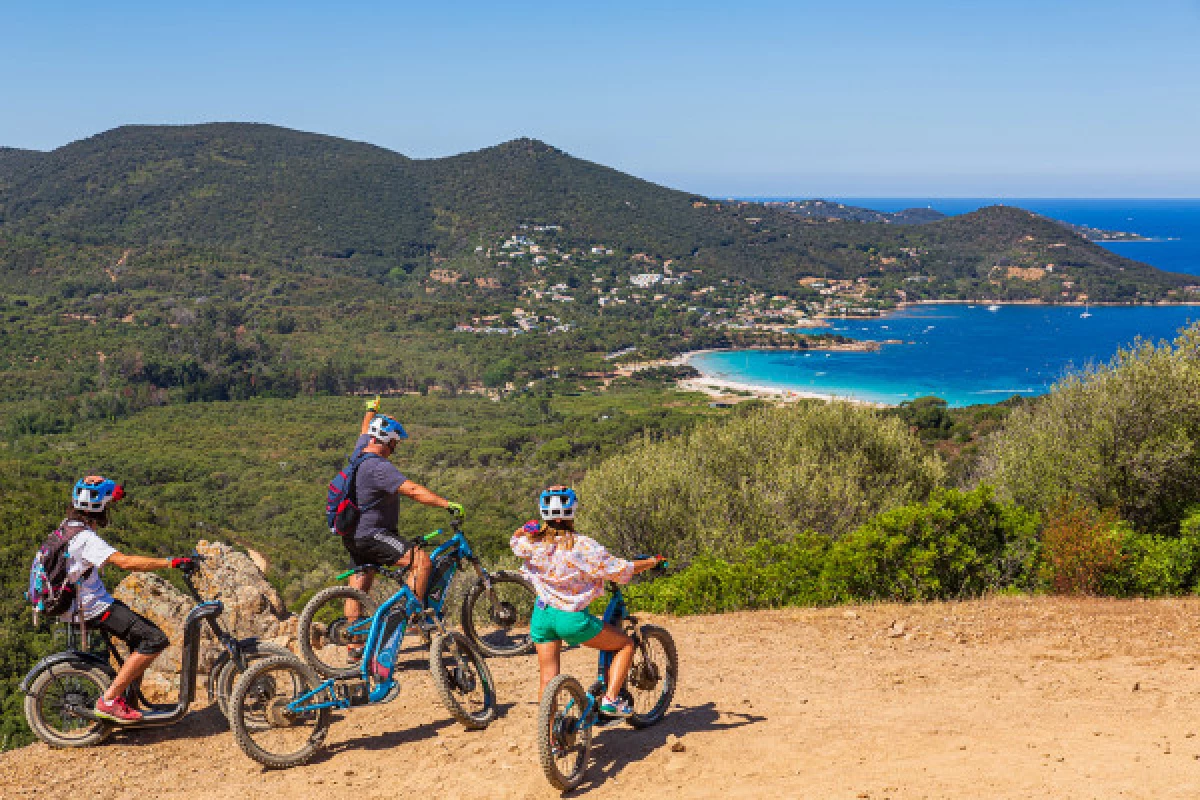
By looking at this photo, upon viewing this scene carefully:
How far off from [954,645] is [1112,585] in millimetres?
3109

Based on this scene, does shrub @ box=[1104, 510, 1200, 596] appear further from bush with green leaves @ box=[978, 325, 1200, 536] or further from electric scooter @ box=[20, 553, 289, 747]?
electric scooter @ box=[20, 553, 289, 747]

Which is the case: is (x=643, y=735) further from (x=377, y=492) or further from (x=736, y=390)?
(x=736, y=390)

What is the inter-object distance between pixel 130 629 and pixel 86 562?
59 centimetres

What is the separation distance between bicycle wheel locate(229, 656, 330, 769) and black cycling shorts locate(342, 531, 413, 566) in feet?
3.39

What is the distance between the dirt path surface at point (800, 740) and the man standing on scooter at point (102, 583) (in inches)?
19.9

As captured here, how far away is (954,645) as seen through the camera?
29.7 ft

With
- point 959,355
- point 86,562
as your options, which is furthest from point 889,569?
point 959,355

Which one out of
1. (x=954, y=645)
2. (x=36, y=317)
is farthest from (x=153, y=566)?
(x=36, y=317)

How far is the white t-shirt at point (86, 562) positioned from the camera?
586 centimetres

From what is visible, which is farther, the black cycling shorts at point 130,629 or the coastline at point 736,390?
the coastline at point 736,390

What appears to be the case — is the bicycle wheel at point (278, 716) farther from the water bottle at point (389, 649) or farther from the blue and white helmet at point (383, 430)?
the blue and white helmet at point (383, 430)

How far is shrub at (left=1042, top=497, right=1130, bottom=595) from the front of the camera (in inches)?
415

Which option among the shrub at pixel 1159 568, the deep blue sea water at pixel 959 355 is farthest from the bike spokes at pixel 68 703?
the deep blue sea water at pixel 959 355

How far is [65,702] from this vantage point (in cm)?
611
